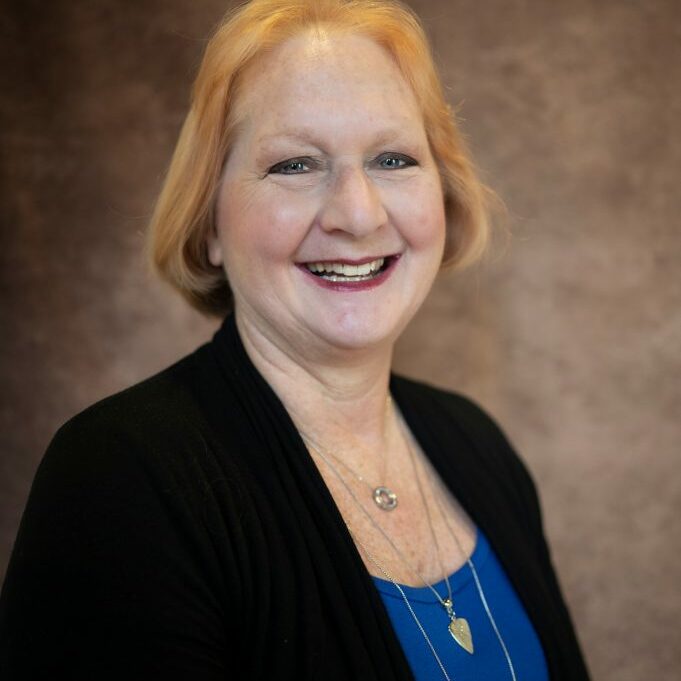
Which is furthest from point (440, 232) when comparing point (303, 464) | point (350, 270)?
point (303, 464)

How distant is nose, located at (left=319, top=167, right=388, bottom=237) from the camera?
1467 mm

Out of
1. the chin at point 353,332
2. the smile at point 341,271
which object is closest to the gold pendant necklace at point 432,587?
the chin at point 353,332

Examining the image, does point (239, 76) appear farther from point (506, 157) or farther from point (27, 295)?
point (506, 157)

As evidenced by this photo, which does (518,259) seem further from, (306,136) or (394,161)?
(306,136)

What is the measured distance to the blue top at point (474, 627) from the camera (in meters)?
1.42

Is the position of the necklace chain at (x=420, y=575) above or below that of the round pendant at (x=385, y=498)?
below

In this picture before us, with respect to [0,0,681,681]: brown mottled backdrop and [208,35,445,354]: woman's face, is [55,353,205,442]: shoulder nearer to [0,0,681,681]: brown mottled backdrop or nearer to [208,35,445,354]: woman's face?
[208,35,445,354]: woman's face

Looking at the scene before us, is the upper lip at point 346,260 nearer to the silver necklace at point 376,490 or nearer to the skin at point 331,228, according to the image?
the skin at point 331,228

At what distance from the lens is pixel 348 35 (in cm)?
153

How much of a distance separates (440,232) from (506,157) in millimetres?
737

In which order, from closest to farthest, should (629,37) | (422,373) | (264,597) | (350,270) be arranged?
(264,597) < (350,270) < (629,37) < (422,373)

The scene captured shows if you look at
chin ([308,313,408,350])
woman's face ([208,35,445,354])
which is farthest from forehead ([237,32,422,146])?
chin ([308,313,408,350])

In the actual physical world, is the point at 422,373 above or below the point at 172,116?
below

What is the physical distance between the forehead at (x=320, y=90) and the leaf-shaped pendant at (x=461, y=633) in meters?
0.88
